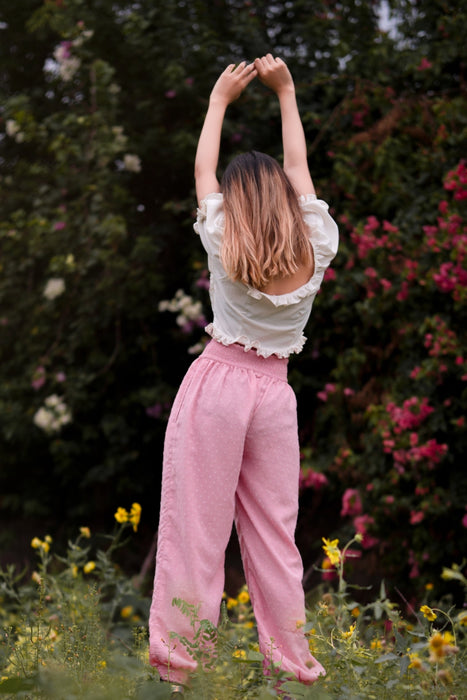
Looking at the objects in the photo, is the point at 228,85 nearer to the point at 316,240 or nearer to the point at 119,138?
the point at 316,240

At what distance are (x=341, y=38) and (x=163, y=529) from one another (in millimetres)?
2844

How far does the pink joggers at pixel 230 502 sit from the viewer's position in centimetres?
179

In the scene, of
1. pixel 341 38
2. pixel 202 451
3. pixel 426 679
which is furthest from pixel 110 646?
pixel 341 38

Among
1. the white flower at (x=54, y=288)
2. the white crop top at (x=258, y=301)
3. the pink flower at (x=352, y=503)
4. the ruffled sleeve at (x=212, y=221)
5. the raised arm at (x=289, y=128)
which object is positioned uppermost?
the raised arm at (x=289, y=128)

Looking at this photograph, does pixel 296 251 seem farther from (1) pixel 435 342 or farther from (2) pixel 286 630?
(1) pixel 435 342

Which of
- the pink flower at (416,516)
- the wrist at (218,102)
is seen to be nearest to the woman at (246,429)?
the wrist at (218,102)

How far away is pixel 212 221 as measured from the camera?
6.07 ft

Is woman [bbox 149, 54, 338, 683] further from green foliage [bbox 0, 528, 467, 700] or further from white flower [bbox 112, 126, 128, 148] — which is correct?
white flower [bbox 112, 126, 128, 148]

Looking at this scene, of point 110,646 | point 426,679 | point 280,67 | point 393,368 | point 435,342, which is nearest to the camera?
point 426,679

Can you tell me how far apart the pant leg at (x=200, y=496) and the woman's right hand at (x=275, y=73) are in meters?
0.81

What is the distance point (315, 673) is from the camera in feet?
5.86

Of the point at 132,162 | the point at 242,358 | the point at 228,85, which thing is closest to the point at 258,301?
the point at 242,358

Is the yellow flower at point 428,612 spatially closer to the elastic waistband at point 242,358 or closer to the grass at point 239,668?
the grass at point 239,668

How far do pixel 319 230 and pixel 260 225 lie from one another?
0.17 meters
